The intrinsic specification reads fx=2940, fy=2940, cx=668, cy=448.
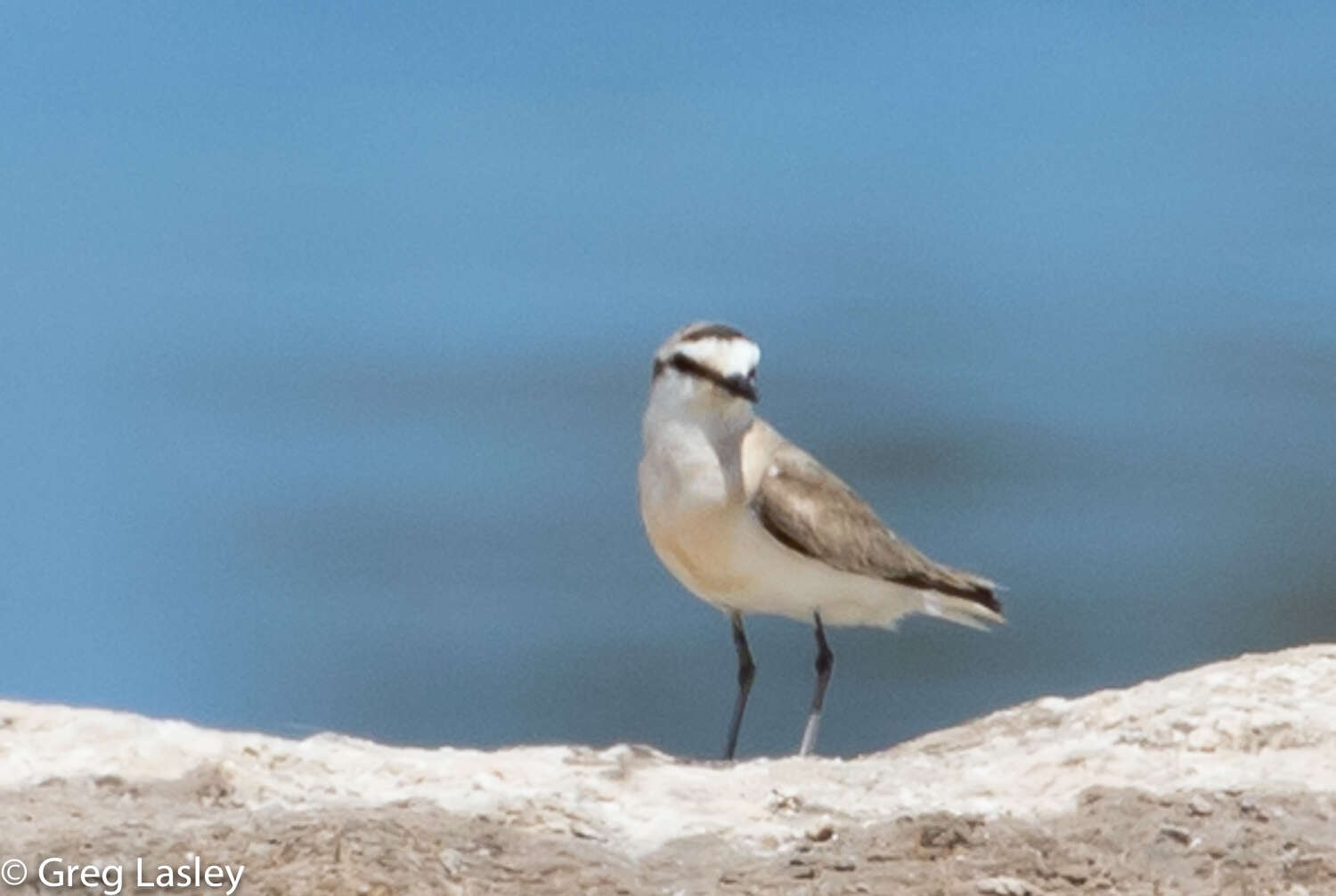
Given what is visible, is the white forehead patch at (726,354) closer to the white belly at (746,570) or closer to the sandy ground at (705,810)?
the white belly at (746,570)

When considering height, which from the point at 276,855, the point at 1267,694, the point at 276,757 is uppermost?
the point at 1267,694

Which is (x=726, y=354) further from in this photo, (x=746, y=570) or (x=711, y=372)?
(x=746, y=570)

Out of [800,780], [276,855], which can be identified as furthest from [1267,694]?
[276,855]

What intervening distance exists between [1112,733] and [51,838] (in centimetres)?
334

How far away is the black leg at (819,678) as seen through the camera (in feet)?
33.8

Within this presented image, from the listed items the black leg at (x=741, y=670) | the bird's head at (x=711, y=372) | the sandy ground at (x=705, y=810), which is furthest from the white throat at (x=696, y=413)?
the sandy ground at (x=705, y=810)

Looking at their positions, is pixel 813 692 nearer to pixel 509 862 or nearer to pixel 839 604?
pixel 839 604

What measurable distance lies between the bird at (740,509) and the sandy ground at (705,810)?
1.22 metres

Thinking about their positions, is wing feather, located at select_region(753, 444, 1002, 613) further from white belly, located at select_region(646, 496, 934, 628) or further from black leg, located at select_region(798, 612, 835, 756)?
black leg, located at select_region(798, 612, 835, 756)

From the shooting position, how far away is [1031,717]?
975 cm

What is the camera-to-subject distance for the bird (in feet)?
33.9

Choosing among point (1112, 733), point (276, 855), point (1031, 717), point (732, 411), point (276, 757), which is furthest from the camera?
point (732, 411)

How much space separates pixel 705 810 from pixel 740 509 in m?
2.44

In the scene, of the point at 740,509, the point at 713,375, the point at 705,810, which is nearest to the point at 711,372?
the point at 713,375
